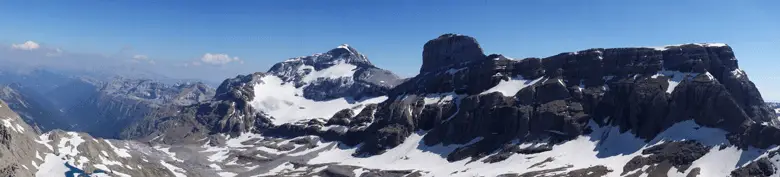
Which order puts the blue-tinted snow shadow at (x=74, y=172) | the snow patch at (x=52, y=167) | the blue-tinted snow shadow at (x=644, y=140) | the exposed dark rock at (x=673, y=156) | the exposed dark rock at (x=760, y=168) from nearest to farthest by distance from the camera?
the exposed dark rock at (x=760, y=168)
the snow patch at (x=52, y=167)
the blue-tinted snow shadow at (x=74, y=172)
the exposed dark rock at (x=673, y=156)
the blue-tinted snow shadow at (x=644, y=140)

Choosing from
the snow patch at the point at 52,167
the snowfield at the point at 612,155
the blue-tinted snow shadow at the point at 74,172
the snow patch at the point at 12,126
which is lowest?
the snowfield at the point at 612,155

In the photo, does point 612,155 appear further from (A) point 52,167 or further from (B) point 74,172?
(A) point 52,167

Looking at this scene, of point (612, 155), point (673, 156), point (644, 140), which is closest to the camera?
point (673, 156)

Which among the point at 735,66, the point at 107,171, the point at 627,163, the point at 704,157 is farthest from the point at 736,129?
the point at 107,171

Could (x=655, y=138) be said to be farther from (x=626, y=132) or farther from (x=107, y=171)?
(x=107, y=171)

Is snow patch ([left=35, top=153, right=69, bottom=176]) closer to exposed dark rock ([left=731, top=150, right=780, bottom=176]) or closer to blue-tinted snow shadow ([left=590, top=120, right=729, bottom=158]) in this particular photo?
blue-tinted snow shadow ([left=590, top=120, right=729, bottom=158])

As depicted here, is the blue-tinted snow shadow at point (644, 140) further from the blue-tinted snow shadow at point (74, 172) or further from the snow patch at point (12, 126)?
the snow patch at point (12, 126)

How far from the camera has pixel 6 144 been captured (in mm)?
129875

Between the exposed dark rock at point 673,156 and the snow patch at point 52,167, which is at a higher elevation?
the snow patch at point 52,167

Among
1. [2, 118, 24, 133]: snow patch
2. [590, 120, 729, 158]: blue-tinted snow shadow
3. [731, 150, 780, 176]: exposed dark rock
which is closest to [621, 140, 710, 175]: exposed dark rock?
[590, 120, 729, 158]: blue-tinted snow shadow

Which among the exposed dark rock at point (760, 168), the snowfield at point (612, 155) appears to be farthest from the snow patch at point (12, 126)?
the exposed dark rock at point (760, 168)

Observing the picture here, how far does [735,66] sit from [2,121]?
235m

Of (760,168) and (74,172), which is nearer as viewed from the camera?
(760,168)

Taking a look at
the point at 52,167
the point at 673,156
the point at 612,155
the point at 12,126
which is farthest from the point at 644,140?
the point at 12,126
